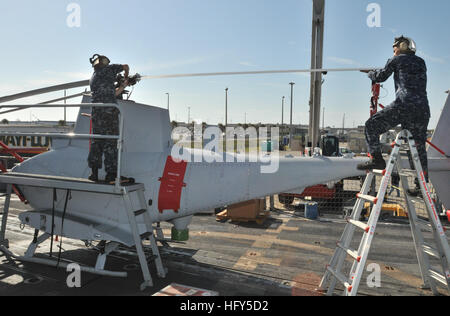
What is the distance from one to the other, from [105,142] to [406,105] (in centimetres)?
518

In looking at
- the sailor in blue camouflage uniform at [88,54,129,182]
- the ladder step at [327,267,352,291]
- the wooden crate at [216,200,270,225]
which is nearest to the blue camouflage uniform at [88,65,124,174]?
the sailor in blue camouflage uniform at [88,54,129,182]

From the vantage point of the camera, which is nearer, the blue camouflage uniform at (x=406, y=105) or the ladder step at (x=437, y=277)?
the blue camouflage uniform at (x=406, y=105)

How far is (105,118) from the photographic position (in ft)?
20.4

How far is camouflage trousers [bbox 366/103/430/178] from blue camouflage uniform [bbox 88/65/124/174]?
447cm

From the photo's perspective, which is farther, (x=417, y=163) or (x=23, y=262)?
(x=23, y=262)

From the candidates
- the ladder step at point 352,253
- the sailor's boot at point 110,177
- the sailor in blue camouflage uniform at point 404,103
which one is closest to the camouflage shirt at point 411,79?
the sailor in blue camouflage uniform at point 404,103

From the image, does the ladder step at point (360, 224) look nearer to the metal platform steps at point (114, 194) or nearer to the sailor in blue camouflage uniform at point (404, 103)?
the sailor in blue camouflage uniform at point (404, 103)

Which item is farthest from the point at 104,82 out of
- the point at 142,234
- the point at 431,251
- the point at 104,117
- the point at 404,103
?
the point at 431,251

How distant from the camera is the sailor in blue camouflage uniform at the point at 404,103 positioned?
513 cm

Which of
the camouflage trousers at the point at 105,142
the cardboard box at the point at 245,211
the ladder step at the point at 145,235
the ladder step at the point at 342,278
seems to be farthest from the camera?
the cardboard box at the point at 245,211

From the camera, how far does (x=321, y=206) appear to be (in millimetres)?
13078
